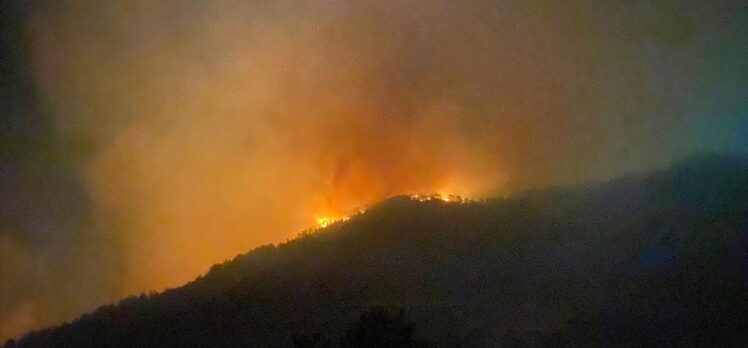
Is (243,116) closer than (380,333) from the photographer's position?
No

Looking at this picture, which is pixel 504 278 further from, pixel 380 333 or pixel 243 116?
pixel 243 116

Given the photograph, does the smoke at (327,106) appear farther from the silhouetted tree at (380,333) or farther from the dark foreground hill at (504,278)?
the silhouetted tree at (380,333)

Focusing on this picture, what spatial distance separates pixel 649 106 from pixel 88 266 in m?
1.55

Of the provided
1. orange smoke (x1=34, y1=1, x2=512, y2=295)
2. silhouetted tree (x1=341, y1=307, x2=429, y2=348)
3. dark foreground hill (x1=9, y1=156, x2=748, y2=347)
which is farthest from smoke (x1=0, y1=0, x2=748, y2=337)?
silhouetted tree (x1=341, y1=307, x2=429, y2=348)

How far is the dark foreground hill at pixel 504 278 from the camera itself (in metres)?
1.05

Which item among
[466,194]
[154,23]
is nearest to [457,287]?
[466,194]

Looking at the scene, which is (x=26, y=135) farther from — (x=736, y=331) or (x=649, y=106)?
(x=736, y=331)

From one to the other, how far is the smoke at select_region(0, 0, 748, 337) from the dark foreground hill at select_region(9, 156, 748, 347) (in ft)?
1.44

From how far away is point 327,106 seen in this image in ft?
6.80

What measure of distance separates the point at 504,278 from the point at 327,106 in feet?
3.36

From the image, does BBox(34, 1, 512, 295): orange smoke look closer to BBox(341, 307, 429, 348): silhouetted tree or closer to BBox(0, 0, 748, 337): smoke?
BBox(0, 0, 748, 337): smoke

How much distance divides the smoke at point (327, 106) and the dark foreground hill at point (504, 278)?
440 millimetres

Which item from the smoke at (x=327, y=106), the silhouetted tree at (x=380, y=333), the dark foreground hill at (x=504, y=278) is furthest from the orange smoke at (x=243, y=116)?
the silhouetted tree at (x=380, y=333)

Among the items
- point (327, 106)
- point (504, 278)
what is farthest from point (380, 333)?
point (327, 106)
